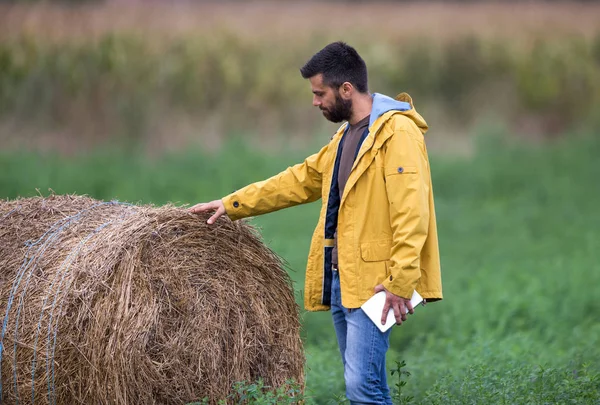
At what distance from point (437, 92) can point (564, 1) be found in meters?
3.83

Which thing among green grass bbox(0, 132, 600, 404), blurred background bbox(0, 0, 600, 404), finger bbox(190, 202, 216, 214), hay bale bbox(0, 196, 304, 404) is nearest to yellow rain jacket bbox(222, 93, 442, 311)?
hay bale bbox(0, 196, 304, 404)

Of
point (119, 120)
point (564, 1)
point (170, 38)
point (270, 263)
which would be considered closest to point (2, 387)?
point (270, 263)

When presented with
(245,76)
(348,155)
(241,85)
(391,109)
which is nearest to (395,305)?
(348,155)

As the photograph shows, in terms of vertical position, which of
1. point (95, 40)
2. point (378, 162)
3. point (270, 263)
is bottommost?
point (270, 263)

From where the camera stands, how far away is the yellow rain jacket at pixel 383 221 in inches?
187

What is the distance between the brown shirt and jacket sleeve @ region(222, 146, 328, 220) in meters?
0.33

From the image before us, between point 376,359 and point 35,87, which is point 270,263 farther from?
point 35,87

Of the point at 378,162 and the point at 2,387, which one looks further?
the point at 2,387

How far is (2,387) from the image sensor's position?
543 centimetres

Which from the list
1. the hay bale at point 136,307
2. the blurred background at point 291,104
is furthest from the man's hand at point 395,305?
the blurred background at point 291,104

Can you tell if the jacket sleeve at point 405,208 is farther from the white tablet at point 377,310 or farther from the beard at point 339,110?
the beard at point 339,110

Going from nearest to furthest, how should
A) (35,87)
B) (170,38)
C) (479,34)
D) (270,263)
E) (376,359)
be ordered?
(376,359)
(270,263)
(35,87)
(170,38)
(479,34)

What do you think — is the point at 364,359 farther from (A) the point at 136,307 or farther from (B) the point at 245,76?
(B) the point at 245,76

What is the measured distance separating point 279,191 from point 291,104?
12.0m
